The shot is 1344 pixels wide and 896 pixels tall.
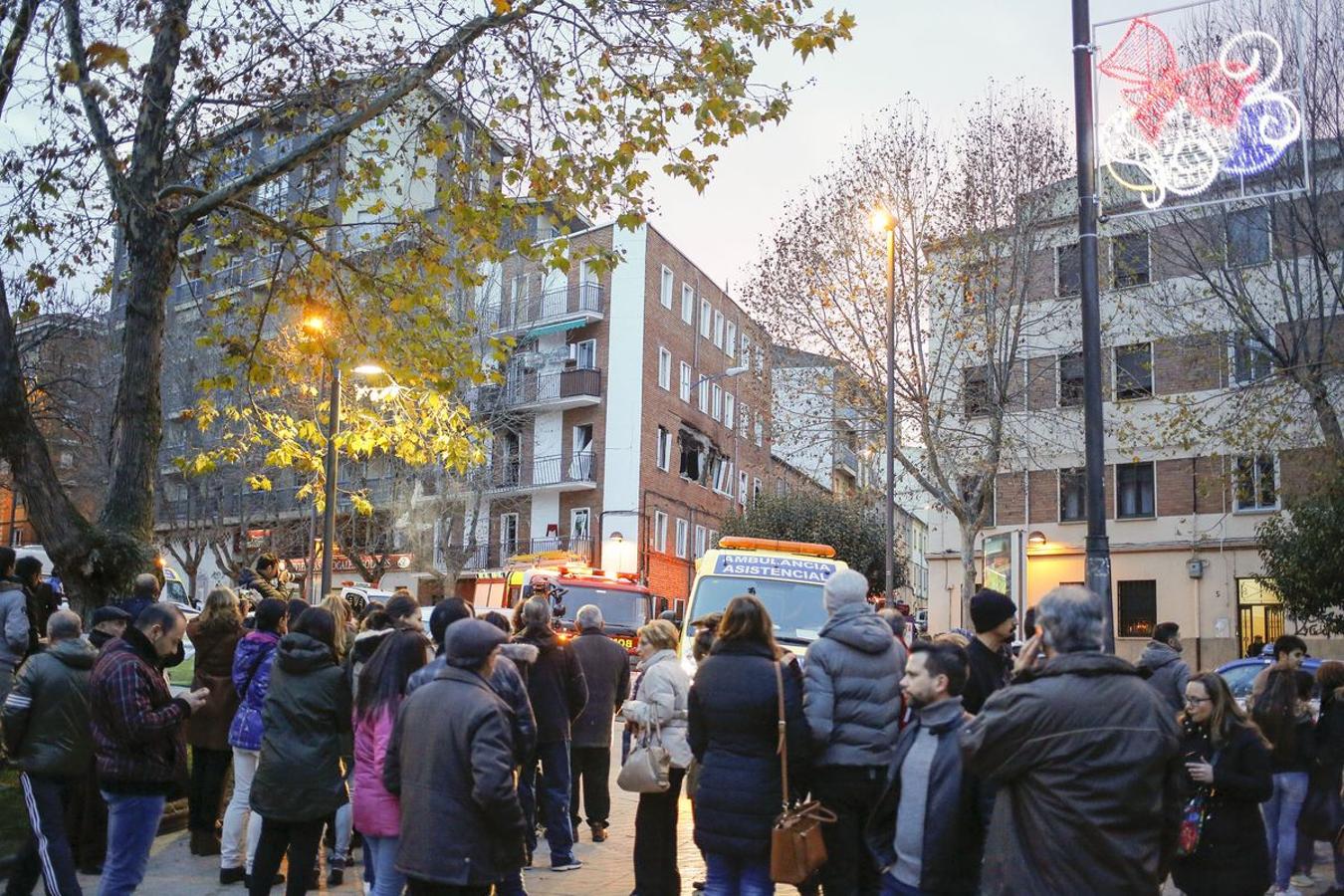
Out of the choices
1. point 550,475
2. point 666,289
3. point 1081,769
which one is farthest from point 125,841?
point 666,289

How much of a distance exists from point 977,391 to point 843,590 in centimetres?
2606

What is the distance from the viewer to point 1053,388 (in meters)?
34.8

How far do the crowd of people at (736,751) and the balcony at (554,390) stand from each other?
121 feet

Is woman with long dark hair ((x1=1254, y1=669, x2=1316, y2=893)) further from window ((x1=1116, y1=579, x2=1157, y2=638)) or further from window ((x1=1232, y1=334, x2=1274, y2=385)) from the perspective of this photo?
window ((x1=1116, y1=579, x2=1157, y2=638))

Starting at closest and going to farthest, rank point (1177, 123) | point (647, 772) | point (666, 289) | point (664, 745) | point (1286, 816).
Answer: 1. point (647, 772)
2. point (664, 745)
3. point (1286, 816)
4. point (1177, 123)
5. point (666, 289)

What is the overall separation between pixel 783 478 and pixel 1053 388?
26642mm

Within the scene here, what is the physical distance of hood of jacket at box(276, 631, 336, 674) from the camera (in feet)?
23.6

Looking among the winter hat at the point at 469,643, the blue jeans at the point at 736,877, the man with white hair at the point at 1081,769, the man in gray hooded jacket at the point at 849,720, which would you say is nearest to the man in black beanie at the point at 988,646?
the man in gray hooded jacket at the point at 849,720

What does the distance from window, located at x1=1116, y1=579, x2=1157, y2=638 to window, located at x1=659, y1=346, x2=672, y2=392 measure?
1885 centimetres

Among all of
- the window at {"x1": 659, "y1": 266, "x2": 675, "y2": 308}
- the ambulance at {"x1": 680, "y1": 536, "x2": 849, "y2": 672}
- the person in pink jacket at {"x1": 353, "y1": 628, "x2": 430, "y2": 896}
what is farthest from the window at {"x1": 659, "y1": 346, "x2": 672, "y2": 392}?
the person in pink jacket at {"x1": 353, "y1": 628, "x2": 430, "y2": 896}

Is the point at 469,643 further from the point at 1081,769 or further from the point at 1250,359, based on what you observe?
the point at 1250,359

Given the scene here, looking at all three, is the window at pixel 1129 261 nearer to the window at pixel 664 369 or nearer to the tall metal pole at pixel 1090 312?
the tall metal pole at pixel 1090 312

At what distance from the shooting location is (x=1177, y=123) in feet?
35.4

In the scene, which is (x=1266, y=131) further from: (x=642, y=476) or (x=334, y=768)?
(x=642, y=476)
